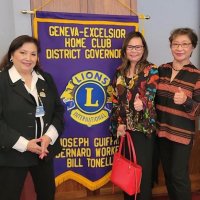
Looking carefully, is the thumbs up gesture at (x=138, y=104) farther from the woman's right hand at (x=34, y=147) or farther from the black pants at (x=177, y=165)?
the woman's right hand at (x=34, y=147)

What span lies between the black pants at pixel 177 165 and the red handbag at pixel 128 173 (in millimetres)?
202

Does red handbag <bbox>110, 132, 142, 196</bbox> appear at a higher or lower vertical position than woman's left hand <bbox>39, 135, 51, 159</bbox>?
lower

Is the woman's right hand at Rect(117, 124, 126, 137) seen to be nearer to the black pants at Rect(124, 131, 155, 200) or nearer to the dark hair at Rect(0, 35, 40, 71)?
the black pants at Rect(124, 131, 155, 200)

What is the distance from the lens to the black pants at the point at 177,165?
174 centimetres

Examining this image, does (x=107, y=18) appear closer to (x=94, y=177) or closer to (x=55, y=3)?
(x=55, y=3)

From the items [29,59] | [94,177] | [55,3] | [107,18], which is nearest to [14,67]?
[29,59]

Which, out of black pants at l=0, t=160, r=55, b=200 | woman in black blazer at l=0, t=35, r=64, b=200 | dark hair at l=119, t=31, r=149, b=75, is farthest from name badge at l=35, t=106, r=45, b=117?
dark hair at l=119, t=31, r=149, b=75

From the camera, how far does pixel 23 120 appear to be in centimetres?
143

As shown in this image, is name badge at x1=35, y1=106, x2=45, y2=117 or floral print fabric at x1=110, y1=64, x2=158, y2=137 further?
floral print fabric at x1=110, y1=64, x2=158, y2=137

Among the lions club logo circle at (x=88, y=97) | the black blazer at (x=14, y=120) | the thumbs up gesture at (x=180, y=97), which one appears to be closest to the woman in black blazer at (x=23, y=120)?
the black blazer at (x=14, y=120)

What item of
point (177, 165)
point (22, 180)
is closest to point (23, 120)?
point (22, 180)

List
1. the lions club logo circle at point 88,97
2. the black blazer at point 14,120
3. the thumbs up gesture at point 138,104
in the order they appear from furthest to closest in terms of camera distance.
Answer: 1. the lions club logo circle at point 88,97
2. the thumbs up gesture at point 138,104
3. the black blazer at point 14,120

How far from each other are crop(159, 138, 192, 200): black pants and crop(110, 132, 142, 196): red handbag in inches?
7.9

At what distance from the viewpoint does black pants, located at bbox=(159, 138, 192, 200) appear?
1.74 m
